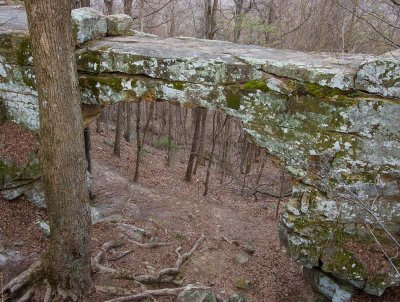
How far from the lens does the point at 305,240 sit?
6.06 meters

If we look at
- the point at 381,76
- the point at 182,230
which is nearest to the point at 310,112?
the point at 381,76

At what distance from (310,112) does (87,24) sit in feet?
13.3

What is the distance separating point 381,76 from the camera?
5184 millimetres

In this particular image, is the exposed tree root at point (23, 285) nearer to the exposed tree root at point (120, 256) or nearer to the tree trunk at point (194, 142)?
the exposed tree root at point (120, 256)

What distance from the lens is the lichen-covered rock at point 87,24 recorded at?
639cm

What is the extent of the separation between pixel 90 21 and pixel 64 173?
132 inches

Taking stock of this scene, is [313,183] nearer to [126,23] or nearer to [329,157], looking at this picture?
[329,157]

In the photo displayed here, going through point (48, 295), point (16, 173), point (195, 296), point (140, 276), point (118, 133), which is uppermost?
point (16, 173)

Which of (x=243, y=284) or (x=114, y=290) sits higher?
(x=114, y=290)

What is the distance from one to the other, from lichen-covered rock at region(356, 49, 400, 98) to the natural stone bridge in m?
0.01

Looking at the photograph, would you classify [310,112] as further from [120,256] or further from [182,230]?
[182,230]

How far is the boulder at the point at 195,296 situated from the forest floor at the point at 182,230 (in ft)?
1.33

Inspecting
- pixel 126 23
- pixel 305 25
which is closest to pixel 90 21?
pixel 126 23

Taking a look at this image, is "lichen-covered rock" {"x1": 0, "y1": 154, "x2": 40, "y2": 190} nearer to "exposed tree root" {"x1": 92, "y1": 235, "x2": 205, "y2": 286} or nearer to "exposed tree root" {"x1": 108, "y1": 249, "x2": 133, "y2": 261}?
"exposed tree root" {"x1": 92, "y1": 235, "x2": 205, "y2": 286}
